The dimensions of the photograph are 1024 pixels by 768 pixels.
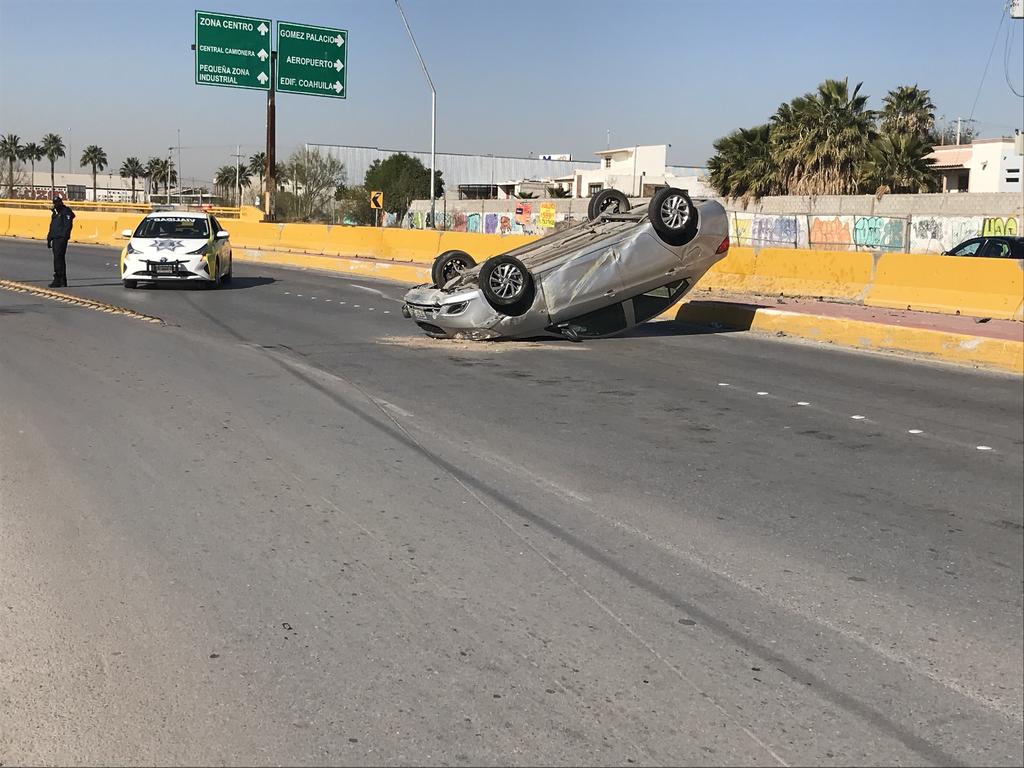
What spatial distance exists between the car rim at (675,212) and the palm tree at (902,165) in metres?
32.6

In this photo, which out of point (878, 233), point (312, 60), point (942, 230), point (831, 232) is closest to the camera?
point (942, 230)

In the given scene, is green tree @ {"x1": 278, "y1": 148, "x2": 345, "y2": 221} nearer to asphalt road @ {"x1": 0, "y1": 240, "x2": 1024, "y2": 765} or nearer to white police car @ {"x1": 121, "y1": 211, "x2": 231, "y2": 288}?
white police car @ {"x1": 121, "y1": 211, "x2": 231, "y2": 288}

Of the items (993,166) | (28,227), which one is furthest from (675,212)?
(993,166)

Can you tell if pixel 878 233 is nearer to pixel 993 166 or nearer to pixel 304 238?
pixel 304 238

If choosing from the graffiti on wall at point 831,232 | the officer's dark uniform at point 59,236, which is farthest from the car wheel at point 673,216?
the graffiti on wall at point 831,232

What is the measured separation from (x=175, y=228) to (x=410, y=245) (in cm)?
912

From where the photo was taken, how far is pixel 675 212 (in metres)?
13.2

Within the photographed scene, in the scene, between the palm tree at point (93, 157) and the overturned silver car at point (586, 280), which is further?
the palm tree at point (93, 157)

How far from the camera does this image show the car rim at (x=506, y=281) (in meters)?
12.7

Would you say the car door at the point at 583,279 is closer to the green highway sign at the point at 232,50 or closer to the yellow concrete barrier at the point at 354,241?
the yellow concrete barrier at the point at 354,241

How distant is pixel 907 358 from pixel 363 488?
8.85 meters

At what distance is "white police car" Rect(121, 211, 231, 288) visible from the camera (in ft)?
62.9

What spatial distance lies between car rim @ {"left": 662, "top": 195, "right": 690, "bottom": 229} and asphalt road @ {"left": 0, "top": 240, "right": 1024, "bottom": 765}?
3730 millimetres

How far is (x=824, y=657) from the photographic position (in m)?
4.11
